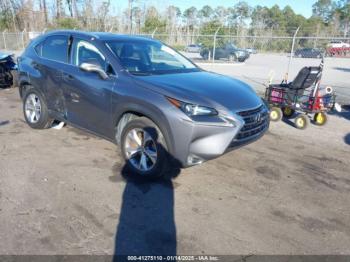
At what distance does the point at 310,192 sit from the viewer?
3.83m

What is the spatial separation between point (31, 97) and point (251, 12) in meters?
68.8

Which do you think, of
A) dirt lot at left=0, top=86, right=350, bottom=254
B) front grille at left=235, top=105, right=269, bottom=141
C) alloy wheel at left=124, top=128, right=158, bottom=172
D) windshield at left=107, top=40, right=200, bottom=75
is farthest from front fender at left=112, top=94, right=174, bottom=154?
front grille at left=235, top=105, right=269, bottom=141

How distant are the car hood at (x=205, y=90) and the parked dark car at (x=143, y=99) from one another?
1 cm

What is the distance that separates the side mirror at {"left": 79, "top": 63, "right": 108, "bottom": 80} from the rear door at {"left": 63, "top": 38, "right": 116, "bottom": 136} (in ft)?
0.19

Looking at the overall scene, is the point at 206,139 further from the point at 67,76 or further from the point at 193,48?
the point at 193,48

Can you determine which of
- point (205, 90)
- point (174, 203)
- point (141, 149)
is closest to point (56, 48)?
point (141, 149)

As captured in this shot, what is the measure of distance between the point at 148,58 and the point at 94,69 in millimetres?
961

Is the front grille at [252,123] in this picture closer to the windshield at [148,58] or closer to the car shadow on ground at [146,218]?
the car shadow on ground at [146,218]

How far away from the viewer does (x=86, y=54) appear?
15.0ft

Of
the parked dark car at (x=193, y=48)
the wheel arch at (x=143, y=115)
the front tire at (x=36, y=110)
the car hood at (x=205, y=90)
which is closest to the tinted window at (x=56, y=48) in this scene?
the front tire at (x=36, y=110)

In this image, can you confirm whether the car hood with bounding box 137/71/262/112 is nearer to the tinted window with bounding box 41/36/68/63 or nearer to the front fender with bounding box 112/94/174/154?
the front fender with bounding box 112/94/174/154

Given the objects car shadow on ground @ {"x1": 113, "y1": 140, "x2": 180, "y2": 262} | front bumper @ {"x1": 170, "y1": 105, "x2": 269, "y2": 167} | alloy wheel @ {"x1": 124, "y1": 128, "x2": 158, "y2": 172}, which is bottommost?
car shadow on ground @ {"x1": 113, "y1": 140, "x2": 180, "y2": 262}

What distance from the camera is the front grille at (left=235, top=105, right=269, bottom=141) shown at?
12.2 feet

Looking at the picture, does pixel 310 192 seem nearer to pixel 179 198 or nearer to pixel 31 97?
pixel 179 198
